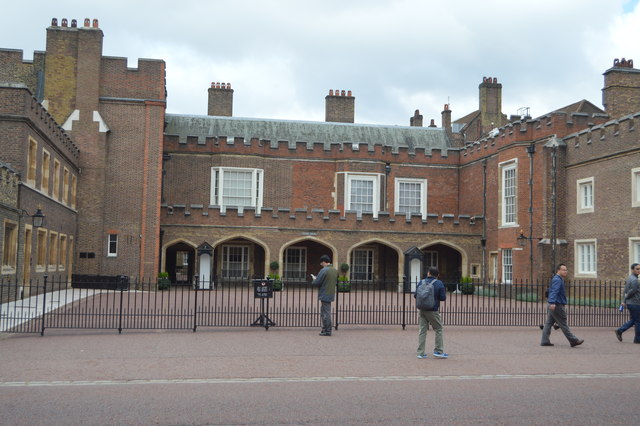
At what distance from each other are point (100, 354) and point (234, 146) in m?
24.0

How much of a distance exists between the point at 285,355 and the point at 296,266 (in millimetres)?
23521

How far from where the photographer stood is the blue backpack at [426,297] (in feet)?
35.9

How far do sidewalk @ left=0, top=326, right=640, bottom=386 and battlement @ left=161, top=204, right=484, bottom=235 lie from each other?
17.3m

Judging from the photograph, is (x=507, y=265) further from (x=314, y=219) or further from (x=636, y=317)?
(x=636, y=317)

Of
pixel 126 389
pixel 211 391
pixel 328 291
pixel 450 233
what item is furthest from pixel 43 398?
pixel 450 233

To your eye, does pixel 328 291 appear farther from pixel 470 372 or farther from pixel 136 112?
pixel 136 112

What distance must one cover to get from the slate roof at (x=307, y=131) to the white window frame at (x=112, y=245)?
8.96m

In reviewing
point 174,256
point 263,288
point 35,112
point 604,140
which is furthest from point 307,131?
point 263,288

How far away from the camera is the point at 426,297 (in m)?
11.0

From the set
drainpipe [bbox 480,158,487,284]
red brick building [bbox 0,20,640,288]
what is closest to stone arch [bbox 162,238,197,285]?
red brick building [bbox 0,20,640,288]

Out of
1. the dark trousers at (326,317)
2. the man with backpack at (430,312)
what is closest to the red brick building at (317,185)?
the dark trousers at (326,317)

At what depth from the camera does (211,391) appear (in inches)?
318

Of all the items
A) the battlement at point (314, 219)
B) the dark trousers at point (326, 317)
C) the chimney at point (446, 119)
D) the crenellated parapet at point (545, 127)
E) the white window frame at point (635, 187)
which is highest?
the chimney at point (446, 119)

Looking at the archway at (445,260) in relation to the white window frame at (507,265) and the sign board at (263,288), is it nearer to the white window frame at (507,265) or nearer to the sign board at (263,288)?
the white window frame at (507,265)
